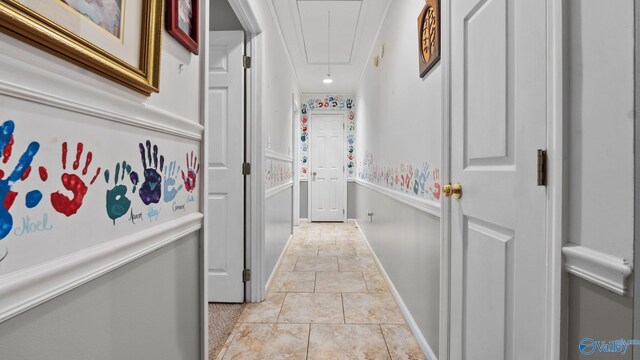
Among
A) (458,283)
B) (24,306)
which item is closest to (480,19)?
(458,283)

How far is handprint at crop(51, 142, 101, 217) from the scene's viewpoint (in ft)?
1.78

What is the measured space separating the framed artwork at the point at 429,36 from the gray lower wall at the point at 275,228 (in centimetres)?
158

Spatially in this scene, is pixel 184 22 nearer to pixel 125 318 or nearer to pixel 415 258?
pixel 125 318

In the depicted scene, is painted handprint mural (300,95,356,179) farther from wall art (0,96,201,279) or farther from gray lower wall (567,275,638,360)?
gray lower wall (567,275,638,360)

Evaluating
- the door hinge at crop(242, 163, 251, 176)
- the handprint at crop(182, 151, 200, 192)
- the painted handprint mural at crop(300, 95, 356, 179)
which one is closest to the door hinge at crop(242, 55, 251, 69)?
the door hinge at crop(242, 163, 251, 176)

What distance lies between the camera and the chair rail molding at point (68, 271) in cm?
46

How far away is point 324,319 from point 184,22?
184 cm

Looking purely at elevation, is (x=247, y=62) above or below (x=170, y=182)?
above

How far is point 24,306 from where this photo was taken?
0.47m

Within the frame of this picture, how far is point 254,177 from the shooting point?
221cm

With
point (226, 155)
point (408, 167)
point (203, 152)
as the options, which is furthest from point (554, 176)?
point (226, 155)

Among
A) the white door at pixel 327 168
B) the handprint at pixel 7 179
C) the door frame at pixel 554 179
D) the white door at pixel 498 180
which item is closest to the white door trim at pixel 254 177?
the white door at pixel 498 180

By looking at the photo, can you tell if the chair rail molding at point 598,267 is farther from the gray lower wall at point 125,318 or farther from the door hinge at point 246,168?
the door hinge at point 246,168

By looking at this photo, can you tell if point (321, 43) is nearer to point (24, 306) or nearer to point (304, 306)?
point (304, 306)
